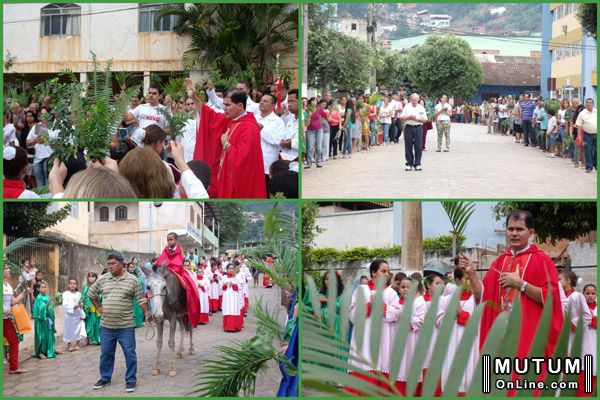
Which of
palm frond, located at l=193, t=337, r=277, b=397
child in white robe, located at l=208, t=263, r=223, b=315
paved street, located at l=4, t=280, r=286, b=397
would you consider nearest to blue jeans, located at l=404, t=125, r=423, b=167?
child in white robe, located at l=208, t=263, r=223, b=315

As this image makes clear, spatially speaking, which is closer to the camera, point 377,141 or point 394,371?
point 394,371

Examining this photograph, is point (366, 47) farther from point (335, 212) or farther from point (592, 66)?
point (335, 212)

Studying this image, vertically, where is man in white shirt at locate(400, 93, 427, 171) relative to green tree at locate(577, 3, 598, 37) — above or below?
below

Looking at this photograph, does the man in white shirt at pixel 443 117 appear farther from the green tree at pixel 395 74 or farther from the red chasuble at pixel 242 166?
the green tree at pixel 395 74

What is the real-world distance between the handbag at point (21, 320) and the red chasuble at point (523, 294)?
16.6 feet

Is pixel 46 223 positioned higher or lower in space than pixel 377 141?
lower

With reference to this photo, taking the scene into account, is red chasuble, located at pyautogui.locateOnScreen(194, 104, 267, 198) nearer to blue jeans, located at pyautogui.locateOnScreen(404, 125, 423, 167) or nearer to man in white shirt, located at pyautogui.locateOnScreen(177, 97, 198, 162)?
man in white shirt, located at pyautogui.locateOnScreen(177, 97, 198, 162)

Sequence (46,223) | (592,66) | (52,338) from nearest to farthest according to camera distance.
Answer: (46,223)
(52,338)
(592,66)

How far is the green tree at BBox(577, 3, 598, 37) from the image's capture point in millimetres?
20109

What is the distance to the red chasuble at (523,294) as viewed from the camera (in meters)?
5.09

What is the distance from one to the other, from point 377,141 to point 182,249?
45.4 ft

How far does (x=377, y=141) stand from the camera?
2131 cm

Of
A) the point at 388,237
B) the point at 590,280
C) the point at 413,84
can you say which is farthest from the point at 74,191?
the point at 413,84

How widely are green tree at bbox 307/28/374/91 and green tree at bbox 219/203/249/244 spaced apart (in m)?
18.6
